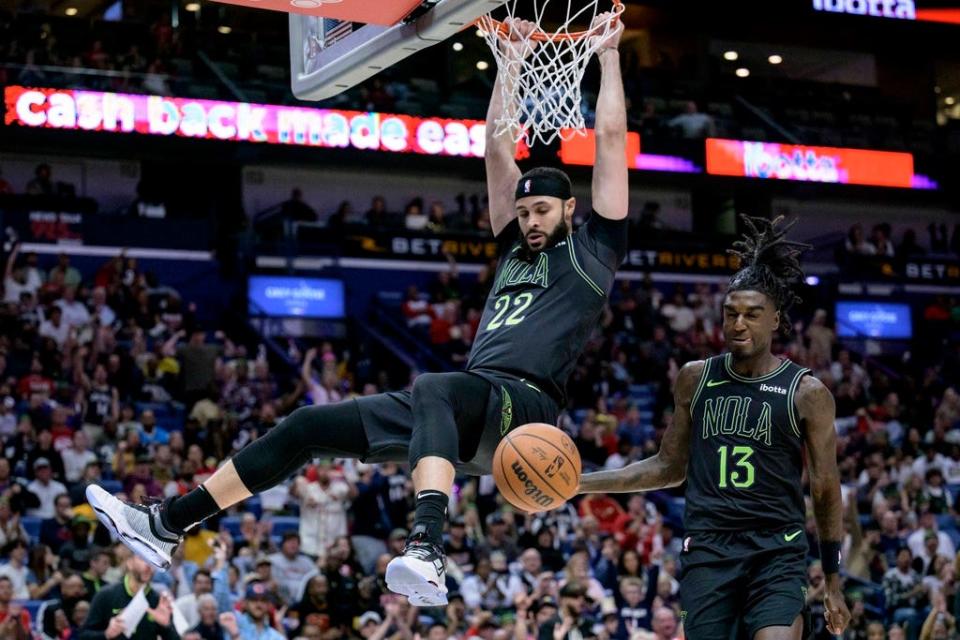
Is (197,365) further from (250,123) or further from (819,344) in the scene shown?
(819,344)

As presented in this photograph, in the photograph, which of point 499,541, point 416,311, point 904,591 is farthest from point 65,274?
point 904,591

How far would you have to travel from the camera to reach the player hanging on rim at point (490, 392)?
635cm

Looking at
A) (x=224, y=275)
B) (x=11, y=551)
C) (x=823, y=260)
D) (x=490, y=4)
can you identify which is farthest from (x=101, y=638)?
(x=823, y=260)

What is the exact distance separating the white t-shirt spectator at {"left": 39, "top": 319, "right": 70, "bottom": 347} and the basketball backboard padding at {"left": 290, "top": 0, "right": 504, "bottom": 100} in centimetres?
1249

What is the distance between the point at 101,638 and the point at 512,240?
18.5 feet

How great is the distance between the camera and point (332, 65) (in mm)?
7750

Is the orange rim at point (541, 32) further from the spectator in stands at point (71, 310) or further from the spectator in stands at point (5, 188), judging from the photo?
the spectator in stands at point (5, 188)

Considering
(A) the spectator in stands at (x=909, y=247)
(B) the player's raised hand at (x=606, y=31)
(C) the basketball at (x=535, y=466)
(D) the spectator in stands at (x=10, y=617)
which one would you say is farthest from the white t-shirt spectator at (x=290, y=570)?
(A) the spectator in stands at (x=909, y=247)

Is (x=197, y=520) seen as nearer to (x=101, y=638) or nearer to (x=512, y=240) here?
(x=512, y=240)

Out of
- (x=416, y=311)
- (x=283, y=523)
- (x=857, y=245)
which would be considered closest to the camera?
(x=283, y=523)

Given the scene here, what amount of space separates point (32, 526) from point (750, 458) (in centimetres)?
1043

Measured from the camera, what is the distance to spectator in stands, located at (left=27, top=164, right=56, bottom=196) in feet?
79.9

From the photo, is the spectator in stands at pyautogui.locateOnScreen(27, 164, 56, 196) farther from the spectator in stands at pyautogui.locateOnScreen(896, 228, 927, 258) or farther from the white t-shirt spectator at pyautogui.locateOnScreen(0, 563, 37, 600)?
the spectator in stands at pyautogui.locateOnScreen(896, 228, 927, 258)

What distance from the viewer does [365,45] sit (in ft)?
24.5
